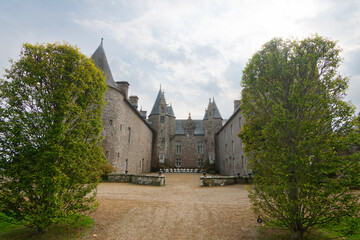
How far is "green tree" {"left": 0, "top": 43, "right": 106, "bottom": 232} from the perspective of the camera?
13.7 feet

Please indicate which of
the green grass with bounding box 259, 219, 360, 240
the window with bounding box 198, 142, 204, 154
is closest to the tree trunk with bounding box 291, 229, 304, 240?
the green grass with bounding box 259, 219, 360, 240

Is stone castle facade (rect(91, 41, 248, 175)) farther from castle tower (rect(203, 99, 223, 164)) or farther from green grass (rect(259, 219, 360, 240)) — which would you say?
green grass (rect(259, 219, 360, 240))

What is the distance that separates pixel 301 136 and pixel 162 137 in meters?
27.9

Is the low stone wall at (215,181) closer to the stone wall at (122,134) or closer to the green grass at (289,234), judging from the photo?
the stone wall at (122,134)

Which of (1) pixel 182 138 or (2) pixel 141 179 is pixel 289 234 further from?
(1) pixel 182 138

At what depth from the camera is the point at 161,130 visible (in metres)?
31.7

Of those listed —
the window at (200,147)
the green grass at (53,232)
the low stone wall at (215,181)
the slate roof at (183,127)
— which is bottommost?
the green grass at (53,232)

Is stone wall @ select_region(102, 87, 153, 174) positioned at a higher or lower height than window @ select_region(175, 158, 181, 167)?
higher

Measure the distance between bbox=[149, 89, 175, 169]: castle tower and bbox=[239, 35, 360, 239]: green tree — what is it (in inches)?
1040

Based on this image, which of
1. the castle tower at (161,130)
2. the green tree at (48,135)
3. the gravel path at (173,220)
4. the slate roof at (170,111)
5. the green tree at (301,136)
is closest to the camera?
the green tree at (301,136)

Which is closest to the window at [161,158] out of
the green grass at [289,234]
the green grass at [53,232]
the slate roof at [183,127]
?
the slate roof at [183,127]

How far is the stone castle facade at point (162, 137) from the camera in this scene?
677 inches

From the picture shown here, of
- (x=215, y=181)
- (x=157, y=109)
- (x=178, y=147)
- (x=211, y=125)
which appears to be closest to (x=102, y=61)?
(x=215, y=181)

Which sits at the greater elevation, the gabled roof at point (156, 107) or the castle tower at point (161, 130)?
the gabled roof at point (156, 107)
